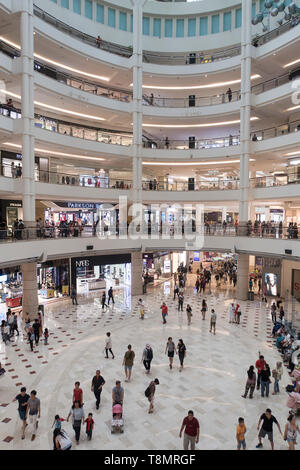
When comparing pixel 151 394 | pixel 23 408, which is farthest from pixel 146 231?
pixel 23 408

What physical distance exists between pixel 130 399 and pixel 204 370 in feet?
11.1

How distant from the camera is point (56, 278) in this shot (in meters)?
22.2

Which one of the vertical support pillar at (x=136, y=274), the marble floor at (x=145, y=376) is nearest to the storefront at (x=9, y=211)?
the marble floor at (x=145, y=376)

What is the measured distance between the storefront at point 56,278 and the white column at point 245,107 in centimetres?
1328

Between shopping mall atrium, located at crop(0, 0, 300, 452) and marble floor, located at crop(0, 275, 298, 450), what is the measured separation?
0.07 m

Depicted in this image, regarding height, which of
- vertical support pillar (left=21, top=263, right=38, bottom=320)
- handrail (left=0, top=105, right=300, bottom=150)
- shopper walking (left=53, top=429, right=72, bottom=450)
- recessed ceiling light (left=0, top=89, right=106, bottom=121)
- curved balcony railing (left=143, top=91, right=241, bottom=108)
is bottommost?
shopper walking (left=53, top=429, right=72, bottom=450)

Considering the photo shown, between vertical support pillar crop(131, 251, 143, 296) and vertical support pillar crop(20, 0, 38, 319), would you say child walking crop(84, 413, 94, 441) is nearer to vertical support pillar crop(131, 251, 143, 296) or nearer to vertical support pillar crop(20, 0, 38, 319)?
vertical support pillar crop(20, 0, 38, 319)

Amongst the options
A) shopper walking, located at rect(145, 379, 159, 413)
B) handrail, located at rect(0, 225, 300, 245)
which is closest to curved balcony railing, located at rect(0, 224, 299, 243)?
handrail, located at rect(0, 225, 300, 245)

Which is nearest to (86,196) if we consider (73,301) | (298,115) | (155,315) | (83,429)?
(73,301)

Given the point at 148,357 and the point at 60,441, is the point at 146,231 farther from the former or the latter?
the point at 60,441

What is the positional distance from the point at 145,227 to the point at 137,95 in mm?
10219

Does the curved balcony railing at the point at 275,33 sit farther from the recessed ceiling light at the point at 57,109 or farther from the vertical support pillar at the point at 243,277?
the vertical support pillar at the point at 243,277

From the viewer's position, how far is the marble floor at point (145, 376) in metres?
8.03

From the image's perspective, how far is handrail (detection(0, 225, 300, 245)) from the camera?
16.5 meters
